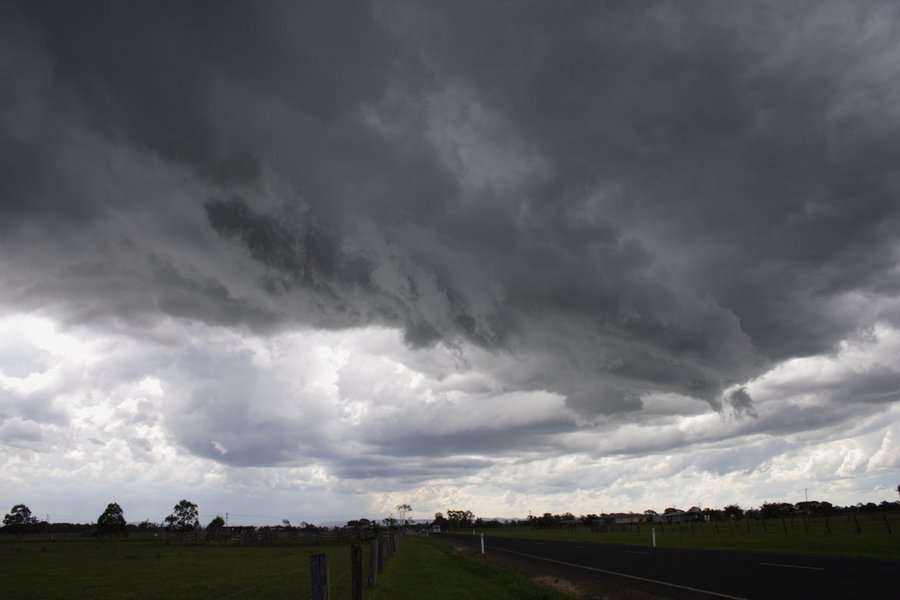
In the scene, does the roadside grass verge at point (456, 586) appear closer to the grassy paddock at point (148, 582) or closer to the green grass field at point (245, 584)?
the green grass field at point (245, 584)

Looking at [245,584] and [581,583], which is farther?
[245,584]

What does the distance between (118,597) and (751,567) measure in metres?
24.8

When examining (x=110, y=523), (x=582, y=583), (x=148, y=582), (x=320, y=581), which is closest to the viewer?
(x=320, y=581)

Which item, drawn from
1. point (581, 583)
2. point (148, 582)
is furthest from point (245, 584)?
point (581, 583)

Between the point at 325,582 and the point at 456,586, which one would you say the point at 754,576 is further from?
the point at 325,582

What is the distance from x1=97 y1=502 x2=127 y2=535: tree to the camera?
14812 centimetres

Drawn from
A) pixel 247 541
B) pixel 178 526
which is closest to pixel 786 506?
pixel 247 541

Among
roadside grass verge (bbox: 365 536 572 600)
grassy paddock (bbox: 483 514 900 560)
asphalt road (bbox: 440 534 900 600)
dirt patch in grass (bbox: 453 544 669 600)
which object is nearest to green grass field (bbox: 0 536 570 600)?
roadside grass verge (bbox: 365 536 572 600)

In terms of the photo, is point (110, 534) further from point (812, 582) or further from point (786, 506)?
point (786, 506)

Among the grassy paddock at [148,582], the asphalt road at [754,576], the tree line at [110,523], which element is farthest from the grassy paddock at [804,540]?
the tree line at [110,523]

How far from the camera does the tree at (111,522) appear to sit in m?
148

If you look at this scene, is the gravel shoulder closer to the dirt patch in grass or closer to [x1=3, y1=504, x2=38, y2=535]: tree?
the dirt patch in grass

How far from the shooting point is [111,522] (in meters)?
156

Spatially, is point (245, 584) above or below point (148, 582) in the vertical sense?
below
